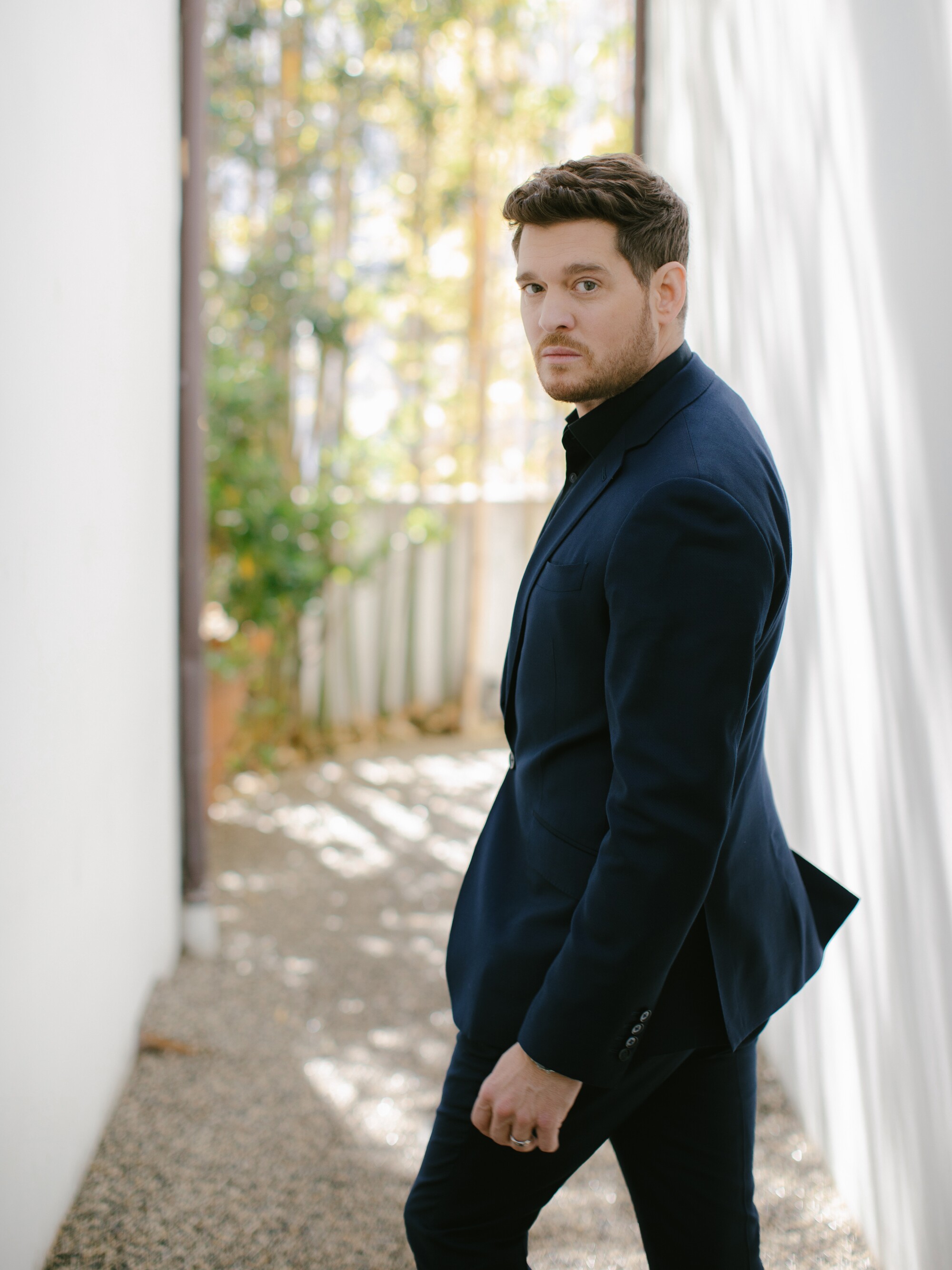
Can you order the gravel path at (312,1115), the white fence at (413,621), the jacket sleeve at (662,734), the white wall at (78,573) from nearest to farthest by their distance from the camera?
1. the jacket sleeve at (662,734)
2. the white wall at (78,573)
3. the gravel path at (312,1115)
4. the white fence at (413,621)

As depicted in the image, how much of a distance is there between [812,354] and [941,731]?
87cm

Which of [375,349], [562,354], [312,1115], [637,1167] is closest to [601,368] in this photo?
[562,354]

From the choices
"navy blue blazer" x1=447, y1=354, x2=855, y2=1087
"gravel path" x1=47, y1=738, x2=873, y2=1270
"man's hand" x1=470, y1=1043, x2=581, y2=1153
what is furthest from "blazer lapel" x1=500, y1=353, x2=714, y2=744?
"gravel path" x1=47, y1=738, x2=873, y2=1270

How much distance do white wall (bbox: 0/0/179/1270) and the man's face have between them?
83 centimetres

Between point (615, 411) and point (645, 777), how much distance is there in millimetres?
421

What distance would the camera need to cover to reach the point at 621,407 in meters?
1.17

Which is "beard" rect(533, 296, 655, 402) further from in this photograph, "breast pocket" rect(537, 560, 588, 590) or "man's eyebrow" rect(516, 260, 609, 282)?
"breast pocket" rect(537, 560, 588, 590)

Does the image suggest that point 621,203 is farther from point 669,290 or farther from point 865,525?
point 865,525

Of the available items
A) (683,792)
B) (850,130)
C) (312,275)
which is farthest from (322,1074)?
(312,275)

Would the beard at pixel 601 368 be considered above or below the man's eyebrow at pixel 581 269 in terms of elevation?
below

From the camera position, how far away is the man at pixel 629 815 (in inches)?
38.5

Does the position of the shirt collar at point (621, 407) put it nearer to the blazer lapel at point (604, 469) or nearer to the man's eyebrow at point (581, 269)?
the blazer lapel at point (604, 469)

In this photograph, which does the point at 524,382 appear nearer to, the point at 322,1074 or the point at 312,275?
the point at 312,275

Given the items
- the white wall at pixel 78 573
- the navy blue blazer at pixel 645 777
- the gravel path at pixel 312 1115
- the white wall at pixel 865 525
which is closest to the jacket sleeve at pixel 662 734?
the navy blue blazer at pixel 645 777
